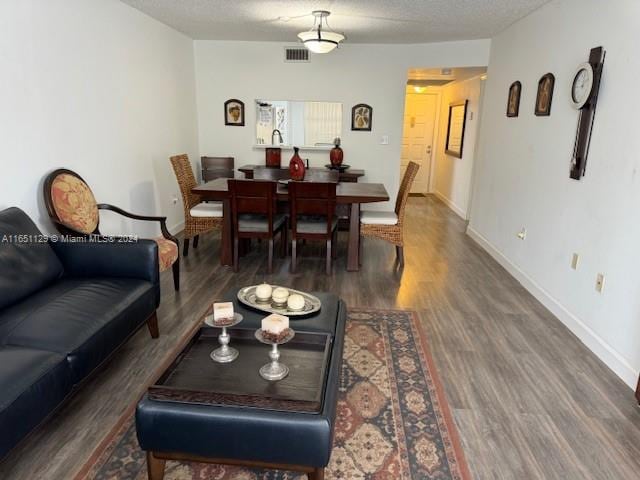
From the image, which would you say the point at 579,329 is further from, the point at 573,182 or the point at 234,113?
the point at 234,113

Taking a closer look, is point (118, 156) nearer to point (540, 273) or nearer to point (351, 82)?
point (351, 82)

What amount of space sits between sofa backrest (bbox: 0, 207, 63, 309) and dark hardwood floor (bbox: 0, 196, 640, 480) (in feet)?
1.91

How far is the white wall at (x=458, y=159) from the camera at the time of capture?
6.39 metres

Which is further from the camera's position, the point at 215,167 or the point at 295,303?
the point at 215,167

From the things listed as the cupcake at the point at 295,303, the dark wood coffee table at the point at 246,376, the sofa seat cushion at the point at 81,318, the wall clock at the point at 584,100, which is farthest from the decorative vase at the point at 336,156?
the dark wood coffee table at the point at 246,376

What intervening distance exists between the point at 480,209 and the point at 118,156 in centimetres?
391

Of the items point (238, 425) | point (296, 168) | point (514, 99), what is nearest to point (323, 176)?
point (296, 168)

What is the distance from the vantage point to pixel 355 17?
4.22 metres

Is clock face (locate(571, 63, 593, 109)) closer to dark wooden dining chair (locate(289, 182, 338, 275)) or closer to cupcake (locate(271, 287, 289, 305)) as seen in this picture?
dark wooden dining chair (locate(289, 182, 338, 275))

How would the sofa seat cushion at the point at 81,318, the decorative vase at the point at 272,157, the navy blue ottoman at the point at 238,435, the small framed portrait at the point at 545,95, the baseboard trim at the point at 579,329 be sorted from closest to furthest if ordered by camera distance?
the navy blue ottoman at the point at 238,435 → the sofa seat cushion at the point at 81,318 → the baseboard trim at the point at 579,329 → the small framed portrait at the point at 545,95 → the decorative vase at the point at 272,157

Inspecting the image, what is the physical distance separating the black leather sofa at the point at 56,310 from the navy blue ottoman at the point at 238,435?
0.45 m

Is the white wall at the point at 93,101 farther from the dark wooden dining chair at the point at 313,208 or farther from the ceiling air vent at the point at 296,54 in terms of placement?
the dark wooden dining chair at the point at 313,208

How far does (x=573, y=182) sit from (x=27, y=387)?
3348mm

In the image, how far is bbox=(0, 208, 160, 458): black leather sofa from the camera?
5.19 feet
